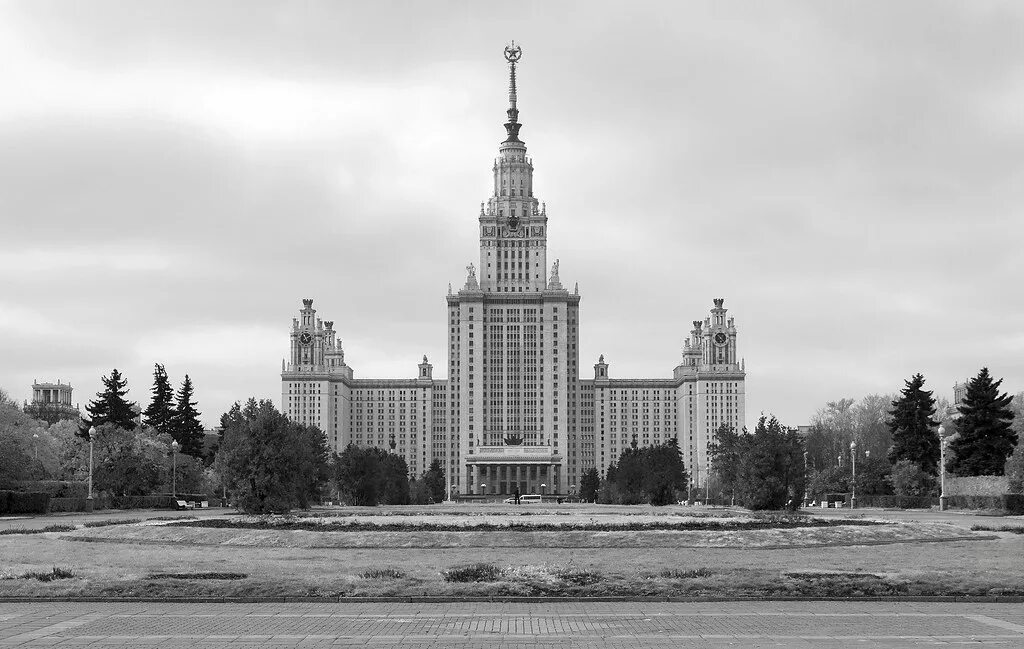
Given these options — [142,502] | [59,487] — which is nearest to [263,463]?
[142,502]

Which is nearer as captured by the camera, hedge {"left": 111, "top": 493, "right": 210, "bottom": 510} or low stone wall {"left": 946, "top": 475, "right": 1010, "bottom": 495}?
low stone wall {"left": 946, "top": 475, "right": 1010, "bottom": 495}

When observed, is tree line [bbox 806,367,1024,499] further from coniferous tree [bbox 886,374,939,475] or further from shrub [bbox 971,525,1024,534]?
shrub [bbox 971,525,1024,534]

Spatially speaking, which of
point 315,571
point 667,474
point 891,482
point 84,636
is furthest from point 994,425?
point 84,636

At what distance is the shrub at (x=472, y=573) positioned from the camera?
79.5 feet

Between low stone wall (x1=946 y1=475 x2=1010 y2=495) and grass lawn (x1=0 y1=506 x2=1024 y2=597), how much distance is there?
3674cm

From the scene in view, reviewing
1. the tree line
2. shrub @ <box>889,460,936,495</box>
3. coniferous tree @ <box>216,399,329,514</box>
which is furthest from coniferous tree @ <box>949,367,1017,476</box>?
coniferous tree @ <box>216,399,329,514</box>

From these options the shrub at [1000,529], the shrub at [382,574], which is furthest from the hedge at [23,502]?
the shrub at [1000,529]

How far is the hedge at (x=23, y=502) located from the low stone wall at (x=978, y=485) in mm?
61251

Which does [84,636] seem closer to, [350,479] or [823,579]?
[823,579]

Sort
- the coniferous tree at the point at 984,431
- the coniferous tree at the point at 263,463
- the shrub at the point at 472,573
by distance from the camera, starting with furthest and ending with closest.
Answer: the coniferous tree at the point at 984,431
the coniferous tree at the point at 263,463
the shrub at the point at 472,573

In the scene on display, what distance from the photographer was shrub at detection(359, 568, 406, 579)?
81.3 feet

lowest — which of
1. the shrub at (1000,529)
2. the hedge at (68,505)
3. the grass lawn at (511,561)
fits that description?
the hedge at (68,505)

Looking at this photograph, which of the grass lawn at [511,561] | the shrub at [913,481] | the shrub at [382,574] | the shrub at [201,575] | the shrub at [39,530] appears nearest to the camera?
the grass lawn at [511,561]

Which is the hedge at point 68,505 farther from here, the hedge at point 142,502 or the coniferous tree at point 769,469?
the coniferous tree at point 769,469
